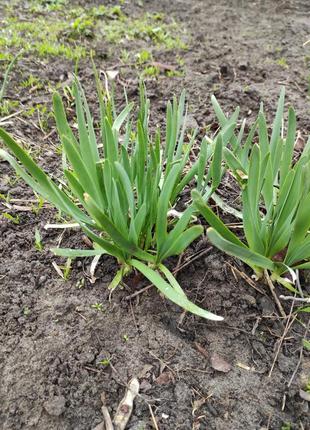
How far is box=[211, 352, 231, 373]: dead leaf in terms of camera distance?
1243 millimetres

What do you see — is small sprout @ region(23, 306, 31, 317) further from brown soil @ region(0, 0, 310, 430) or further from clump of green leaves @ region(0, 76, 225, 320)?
clump of green leaves @ region(0, 76, 225, 320)

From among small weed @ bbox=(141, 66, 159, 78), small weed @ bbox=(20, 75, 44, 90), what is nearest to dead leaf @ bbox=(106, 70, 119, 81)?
small weed @ bbox=(141, 66, 159, 78)

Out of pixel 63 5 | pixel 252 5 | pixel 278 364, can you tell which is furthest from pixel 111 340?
pixel 252 5

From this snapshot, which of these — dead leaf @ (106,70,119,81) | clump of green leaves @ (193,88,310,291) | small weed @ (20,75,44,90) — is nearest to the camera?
clump of green leaves @ (193,88,310,291)

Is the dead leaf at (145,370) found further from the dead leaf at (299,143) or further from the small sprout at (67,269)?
the dead leaf at (299,143)

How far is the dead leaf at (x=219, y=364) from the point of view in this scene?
1243 millimetres

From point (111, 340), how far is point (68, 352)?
0.13 meters

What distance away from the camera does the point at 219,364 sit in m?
1.25

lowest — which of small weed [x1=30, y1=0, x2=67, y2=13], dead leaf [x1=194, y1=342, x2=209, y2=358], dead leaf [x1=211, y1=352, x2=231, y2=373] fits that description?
dead leaf [x1=211, y1=352, x2=231, y2=373]

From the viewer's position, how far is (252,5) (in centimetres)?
363

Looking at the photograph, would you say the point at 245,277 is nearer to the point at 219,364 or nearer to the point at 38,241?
the point at 219,364

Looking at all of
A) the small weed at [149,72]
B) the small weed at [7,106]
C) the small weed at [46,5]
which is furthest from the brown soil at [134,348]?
the small weed at [46,5]

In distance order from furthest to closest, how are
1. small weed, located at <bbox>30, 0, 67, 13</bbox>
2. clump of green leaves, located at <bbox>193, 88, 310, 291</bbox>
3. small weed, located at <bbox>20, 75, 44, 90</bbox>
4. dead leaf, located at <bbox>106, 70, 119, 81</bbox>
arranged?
small weed, located at <bbox>30, 0, 67, 13</bbox>, dead leaf, located at <bbox>106, 70, 119, 81</bbox>, small weed, located at <bbox>20, 75, 44, 90</bbox>, clump of green leaves, located at <bbox>193, 88, 310, 291</bbox>

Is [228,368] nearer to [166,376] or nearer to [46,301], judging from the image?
[166,376]
